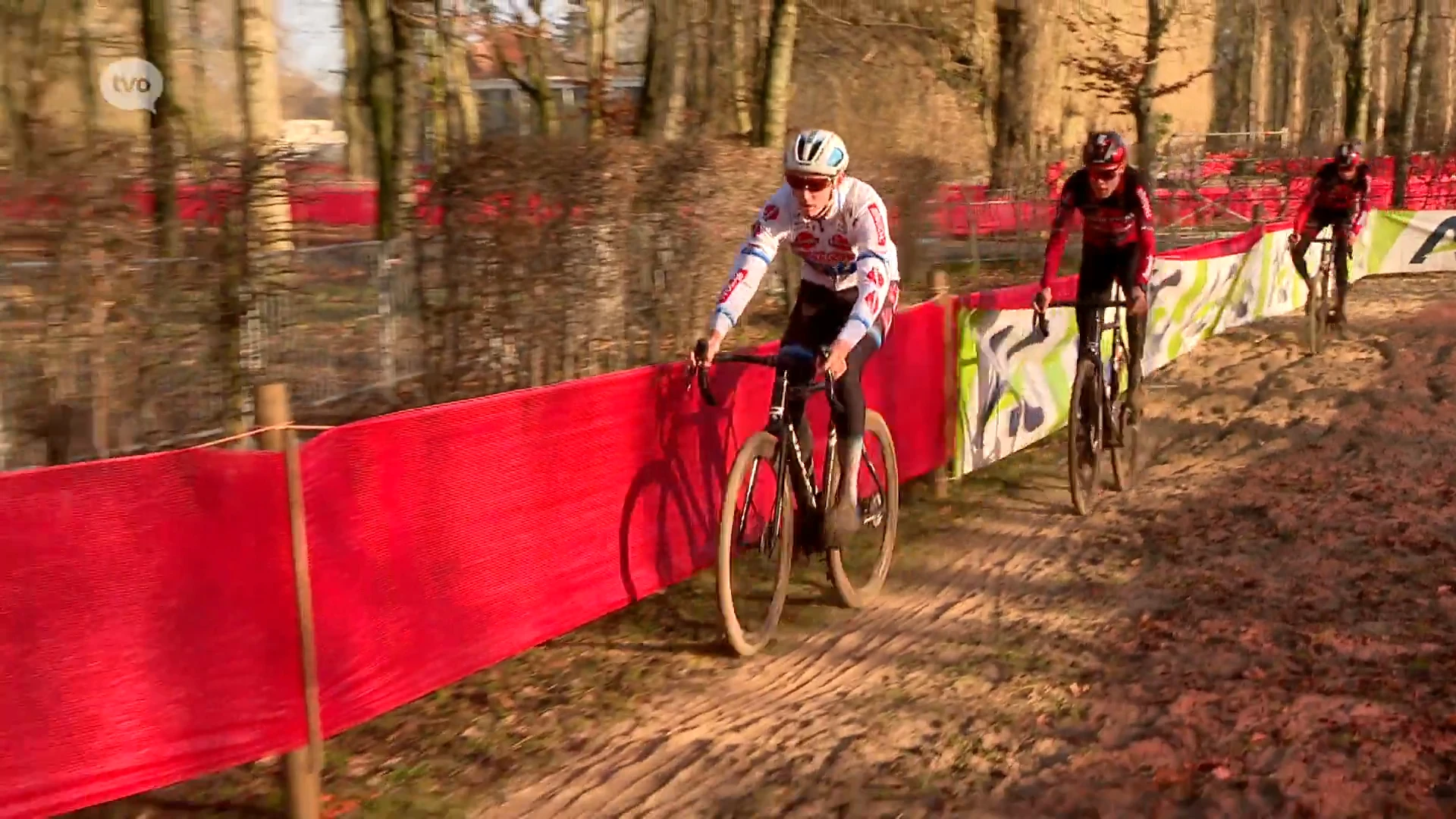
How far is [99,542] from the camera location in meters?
3.48

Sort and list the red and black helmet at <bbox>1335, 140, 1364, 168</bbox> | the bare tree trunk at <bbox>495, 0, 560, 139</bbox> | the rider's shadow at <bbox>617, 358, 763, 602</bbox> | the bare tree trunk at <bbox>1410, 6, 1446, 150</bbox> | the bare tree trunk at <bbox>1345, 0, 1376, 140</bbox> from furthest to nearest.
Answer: the bare tree trunk at <bbox>1410, 6, 1446, 150</bbox>
the bare tree trunk at <bbox>1345, 0, 1376, 140</bbox>
the red and black helmet at <bbox>1335, 140, 1364, 168</bbox>
the bare tree trunk at <bbox>495, 0, 560, 139</bbox>
the rider's shadow at <bbox>617, 358, 763, 602</bbox>

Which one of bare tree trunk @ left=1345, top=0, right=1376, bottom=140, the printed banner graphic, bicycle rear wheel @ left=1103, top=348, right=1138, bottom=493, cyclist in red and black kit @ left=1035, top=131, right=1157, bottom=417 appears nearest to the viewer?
cyclist in red and black kit @ left=1035, top=131, right=1157, bottom=417

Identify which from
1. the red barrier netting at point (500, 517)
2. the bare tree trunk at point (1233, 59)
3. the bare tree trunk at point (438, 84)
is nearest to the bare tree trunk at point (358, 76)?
the bare tree trunk at point (438, 84)

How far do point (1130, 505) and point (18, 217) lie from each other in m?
6.39

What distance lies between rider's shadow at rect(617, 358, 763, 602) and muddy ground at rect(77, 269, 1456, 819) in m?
0.35

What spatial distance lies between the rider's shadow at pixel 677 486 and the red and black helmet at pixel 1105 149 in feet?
8.72

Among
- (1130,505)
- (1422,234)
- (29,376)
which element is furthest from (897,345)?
(1422,234)

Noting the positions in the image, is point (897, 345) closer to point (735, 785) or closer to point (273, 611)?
point (735, 785)

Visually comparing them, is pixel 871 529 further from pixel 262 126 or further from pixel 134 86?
pixel 262 126

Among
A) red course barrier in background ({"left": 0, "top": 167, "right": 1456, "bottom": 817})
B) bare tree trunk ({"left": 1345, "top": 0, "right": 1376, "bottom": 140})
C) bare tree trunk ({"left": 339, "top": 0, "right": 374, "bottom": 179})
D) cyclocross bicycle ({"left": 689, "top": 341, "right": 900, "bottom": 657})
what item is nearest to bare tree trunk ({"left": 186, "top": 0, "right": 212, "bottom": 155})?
bare tree trunk ({"left": 339, "top": 0, "right": 374, "bottom": 179})

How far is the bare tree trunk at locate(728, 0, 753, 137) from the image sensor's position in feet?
54.4

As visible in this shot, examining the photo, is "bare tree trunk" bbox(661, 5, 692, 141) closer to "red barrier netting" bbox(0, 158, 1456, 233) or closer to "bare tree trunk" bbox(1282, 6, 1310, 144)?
"red barrier netting" bbox(0, 158, 1456, 233)

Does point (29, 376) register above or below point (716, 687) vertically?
above

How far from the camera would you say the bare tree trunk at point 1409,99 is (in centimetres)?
2752
